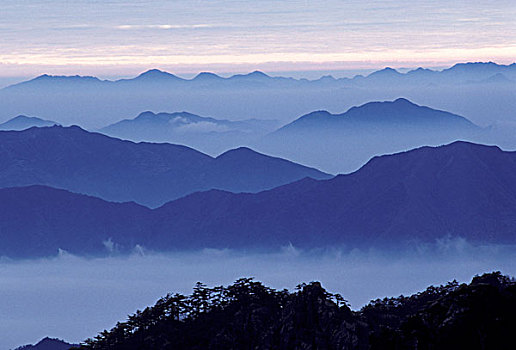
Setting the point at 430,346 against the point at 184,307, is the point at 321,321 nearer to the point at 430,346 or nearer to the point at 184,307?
the point at 430,346

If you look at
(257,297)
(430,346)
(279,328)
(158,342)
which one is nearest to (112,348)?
(158,342)

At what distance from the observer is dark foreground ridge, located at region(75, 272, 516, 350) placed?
71.5m

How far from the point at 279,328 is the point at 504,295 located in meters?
22.6

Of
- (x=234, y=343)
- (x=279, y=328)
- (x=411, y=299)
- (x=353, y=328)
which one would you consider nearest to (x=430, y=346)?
(x=353, y=328)

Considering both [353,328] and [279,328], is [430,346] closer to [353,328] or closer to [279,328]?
[353,328]

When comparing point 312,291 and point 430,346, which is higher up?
point 312,291

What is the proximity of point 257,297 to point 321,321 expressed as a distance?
23122 millimetres

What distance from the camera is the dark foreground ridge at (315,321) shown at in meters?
71.5

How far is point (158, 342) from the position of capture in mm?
103562

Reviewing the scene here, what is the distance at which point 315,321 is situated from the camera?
275ft

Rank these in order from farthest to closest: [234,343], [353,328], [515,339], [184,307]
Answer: [184,307] < [234,343] < [353,328] < [515,339]

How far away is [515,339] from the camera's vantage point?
231 ft

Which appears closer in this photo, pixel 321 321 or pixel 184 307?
pixel 321 321

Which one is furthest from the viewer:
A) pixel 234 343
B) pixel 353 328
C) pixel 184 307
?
pixel 184 307
